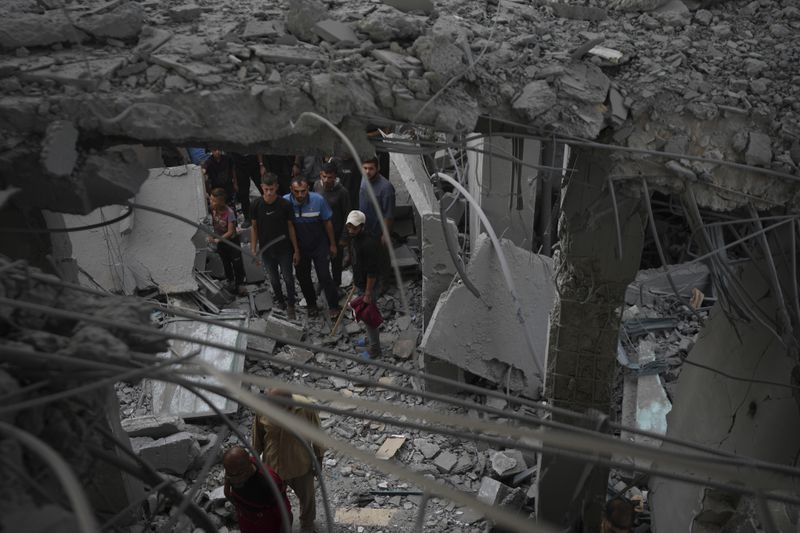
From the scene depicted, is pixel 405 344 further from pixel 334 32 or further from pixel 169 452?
pixel 334 32

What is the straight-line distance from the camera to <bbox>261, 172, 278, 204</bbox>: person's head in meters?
7.24

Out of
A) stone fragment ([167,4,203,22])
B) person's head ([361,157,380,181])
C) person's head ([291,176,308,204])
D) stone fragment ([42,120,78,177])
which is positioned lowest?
person's head ([291,176,308,204])

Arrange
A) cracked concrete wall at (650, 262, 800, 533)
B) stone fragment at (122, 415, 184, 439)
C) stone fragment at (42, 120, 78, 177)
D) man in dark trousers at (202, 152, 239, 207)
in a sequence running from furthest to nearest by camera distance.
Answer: man in dark trousers at (202, 152, 239, 207) < stone fragment at (122, 415, 184, 439) < cracked concrete wall at (650, 262, 800, 533) < stone fragment at (42, 120, 78, 177)

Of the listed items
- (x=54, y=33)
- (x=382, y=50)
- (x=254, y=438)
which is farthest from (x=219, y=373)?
(x=254, y=438)

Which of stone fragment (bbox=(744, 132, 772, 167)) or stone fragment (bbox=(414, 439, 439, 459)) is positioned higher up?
stone fragment (bbox=(744, 132, 772, 167))

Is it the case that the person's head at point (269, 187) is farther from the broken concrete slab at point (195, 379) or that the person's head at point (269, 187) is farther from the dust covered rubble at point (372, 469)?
the dust covered rubble at point (372, 469)

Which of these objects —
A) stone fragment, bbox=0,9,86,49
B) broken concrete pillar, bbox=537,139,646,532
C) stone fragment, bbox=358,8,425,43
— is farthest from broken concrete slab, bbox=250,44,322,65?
broken concrete pillar, bbox=537,139,646,532

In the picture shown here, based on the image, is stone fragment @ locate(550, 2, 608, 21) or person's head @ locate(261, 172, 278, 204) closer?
stone fragment @ locate(550, 2, 608, 21)

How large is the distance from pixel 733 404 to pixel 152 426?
467cm

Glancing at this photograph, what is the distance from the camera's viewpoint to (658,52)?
4.56 meters

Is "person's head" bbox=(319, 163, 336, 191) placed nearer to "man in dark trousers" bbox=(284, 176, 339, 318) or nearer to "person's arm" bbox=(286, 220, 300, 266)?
"man in dark trousers" bbox=(284, 176, 339, 318)

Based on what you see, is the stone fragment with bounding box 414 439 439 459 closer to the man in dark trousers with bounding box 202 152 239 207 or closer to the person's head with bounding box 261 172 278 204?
the person's head with bounding box 261 172 278 204

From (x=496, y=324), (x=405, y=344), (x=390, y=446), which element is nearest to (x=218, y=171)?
(x=405, y=344)

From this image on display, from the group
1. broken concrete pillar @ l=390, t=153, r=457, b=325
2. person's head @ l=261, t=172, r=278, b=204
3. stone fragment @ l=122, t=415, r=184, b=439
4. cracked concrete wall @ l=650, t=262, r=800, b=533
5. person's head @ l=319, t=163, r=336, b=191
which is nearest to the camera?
cracked concrete wall @ l=650, t=262, r=800, b=533
